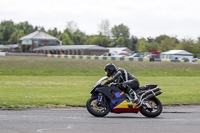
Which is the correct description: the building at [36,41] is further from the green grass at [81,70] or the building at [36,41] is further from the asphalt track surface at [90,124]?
the asphalt track surface at [90,124]

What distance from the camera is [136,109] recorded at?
465 inches

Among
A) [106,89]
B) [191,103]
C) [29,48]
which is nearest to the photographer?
[106,89]

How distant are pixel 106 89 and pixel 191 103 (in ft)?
21.8

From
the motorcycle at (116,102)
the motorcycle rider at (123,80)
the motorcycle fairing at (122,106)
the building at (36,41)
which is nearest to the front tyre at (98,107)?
the motorcycle at (116,102)

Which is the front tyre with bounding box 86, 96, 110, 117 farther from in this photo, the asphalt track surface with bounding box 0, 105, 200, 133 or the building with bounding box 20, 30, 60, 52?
the building with bounding box 20, 30, 60, 52

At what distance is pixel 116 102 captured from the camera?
1169 cm

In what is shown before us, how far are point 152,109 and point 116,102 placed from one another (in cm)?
125

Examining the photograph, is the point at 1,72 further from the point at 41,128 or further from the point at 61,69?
the point at 41,128

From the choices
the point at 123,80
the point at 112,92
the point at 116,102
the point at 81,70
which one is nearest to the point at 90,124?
the point at 116,102

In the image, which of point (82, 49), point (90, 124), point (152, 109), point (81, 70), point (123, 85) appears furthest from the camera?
point (82, 49)

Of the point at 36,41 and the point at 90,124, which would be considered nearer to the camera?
the point at 90,124

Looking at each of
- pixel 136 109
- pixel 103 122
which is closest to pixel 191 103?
pixel 136 109

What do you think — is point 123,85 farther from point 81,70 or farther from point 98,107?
point 81,70

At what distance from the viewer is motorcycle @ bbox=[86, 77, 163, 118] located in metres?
11.7
